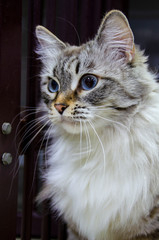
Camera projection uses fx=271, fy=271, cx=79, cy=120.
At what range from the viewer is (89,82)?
0.96 m

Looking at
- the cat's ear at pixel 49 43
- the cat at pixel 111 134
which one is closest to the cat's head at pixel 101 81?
the cat at pixel 111 134

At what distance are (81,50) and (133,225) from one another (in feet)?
2.21

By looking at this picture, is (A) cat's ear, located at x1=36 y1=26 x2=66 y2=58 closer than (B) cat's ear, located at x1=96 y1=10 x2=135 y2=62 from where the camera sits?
No

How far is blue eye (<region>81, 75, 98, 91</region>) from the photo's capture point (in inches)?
37.7

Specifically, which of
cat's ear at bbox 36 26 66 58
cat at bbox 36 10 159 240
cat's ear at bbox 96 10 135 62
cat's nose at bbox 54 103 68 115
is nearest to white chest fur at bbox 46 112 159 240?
cat at bbox 36 10 159 240

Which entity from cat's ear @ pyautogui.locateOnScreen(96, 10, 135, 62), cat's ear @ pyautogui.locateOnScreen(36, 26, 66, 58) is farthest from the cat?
cat's ear @ pyautogui.locateOnScreen(36, 26, 66, 58)

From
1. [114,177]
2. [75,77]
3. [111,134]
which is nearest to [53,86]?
[75,77]

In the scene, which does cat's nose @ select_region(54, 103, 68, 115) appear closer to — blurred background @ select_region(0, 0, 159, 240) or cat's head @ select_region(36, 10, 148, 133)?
cat's head @ select_region(36, 10, 148, 133)

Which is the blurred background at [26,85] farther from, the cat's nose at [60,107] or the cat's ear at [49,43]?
the cat's nose at [60,107]

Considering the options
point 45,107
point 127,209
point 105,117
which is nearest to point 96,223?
point 127,209

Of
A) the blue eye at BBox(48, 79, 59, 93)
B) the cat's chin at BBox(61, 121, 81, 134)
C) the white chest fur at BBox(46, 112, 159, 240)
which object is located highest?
the blue eye at BBox(48, 79, 59, 93)

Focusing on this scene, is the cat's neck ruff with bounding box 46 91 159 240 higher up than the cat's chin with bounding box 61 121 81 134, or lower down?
lower down

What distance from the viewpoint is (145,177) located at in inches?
37.0

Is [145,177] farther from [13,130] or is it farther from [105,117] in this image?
[13,130]
